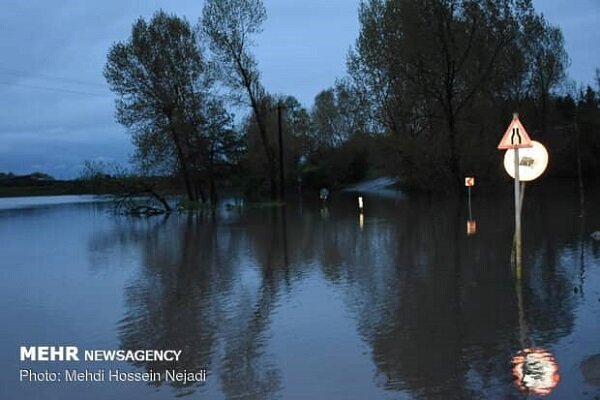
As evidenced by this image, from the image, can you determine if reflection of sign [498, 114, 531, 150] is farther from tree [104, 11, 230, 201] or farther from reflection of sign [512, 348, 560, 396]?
tree [104, 11, 230, 201]

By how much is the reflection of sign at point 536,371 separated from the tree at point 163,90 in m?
38.5

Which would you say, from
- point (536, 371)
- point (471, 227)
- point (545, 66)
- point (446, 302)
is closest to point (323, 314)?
A: point (446, 302)

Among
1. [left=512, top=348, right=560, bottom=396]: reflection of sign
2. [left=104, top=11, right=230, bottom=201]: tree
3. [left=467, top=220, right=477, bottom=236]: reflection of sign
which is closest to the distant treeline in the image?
[left=104, top=11, right=230, bottom=201]: tree

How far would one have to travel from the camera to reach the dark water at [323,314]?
6.04 meters

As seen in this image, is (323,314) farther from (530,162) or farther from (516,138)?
(530,162)

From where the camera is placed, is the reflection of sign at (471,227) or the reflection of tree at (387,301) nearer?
the reflection of tree at (387,301)

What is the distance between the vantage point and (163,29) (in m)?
45.3

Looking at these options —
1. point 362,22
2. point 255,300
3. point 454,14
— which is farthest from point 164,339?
point 362,22

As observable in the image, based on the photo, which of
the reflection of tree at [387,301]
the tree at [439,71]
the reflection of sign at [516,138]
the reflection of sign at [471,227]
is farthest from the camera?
the tree at [439,71]

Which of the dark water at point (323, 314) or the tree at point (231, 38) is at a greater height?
the tree at point (231, 38)

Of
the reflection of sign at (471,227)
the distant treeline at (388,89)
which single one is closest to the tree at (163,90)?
the distant treeline at (388,89)

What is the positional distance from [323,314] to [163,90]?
127ft

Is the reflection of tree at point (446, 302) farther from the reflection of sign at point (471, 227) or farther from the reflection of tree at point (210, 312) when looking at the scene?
the reflection of tree at point (210, 312)

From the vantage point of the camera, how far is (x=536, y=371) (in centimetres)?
591
